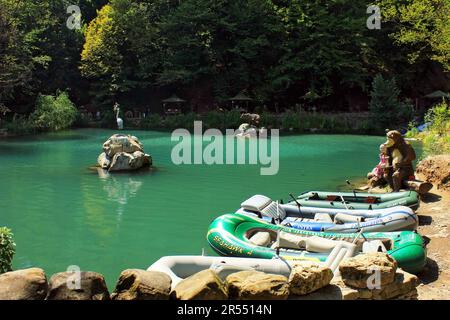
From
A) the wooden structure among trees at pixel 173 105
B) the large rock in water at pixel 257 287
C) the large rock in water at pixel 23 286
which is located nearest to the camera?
the large rock in water at pixel 23 286

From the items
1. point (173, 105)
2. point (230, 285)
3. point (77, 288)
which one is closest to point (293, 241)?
point (230, 285)

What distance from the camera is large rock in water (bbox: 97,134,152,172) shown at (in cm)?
1778

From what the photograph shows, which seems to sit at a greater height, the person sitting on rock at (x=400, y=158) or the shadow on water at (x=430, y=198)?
the person sitting on rock at (x=400, y=158)

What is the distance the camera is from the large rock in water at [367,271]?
18.1 feet

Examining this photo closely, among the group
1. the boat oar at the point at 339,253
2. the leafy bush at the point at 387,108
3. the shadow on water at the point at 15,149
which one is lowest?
the boat oar at the point at 339,253

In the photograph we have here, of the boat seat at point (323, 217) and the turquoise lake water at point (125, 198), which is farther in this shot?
the boat seat at point (323, 217)

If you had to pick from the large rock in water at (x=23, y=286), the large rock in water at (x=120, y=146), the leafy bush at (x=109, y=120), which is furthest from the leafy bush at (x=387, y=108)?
the large rock in water at (x=23, y=286)

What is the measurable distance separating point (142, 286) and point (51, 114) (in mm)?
31271

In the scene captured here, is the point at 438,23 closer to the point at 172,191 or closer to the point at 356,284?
the point at 172,191

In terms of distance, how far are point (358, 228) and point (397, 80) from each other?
3142 centimetres

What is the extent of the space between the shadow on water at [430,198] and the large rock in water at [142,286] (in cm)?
806

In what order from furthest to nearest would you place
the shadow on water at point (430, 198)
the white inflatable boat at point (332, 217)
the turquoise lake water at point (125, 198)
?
1. the shadow on water at point (430, 198)
2. the turquoise lake water at point (125, 198)
3. the white inflatable boat at point (332, 217)

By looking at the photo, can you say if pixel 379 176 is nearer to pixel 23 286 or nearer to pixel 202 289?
pixel 202 289

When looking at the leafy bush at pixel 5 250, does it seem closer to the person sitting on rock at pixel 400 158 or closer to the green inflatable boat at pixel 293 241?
the green inflatable boat at pixel 293 241
